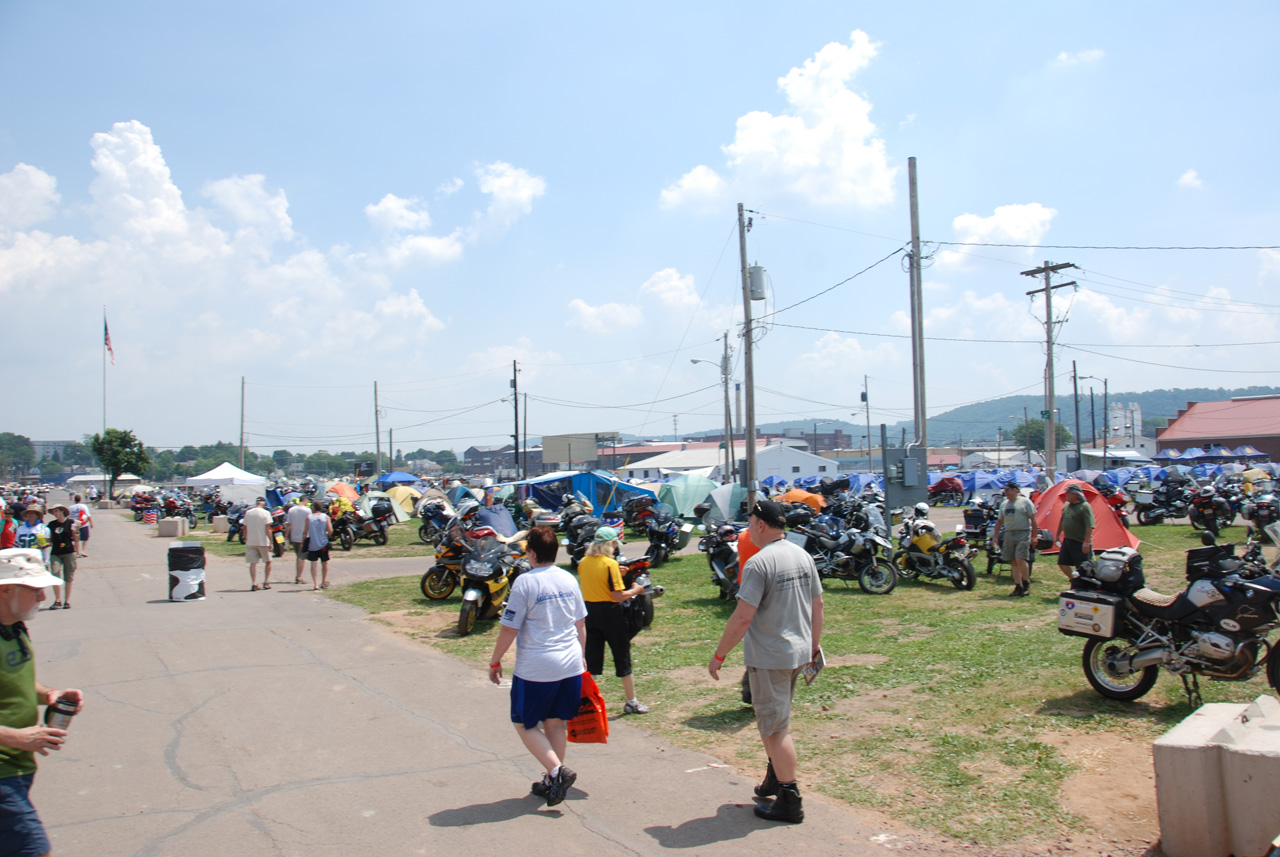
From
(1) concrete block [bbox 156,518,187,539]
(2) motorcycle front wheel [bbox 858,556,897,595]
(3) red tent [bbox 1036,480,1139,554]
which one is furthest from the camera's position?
(1) concrete block [bbox 156,518,187,539]

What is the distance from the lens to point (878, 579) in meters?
13.0

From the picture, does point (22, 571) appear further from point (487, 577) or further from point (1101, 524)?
point (1101, 524)

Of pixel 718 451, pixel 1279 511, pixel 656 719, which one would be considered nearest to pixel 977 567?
pixel 1279 511

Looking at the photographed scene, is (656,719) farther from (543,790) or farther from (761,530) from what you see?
(761,530)

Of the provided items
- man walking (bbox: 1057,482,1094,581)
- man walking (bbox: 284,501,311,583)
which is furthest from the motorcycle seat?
man walking (bbox: 284,501,311,583)

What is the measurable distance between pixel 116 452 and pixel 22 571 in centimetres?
8518

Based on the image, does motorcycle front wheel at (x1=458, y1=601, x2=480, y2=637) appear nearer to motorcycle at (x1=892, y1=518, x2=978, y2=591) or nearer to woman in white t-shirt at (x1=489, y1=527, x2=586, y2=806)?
woman in white t-shirt at (x1=489, y1=527, x2=586, y2=806)

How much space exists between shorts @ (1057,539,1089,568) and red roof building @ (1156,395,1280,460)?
61.9 metres

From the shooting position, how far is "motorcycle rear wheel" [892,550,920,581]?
13880mm

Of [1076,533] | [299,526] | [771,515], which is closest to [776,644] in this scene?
[771,515]

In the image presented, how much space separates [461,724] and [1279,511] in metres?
18.7

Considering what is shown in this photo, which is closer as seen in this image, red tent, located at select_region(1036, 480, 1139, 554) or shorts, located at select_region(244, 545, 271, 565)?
shorts, located at select_region(244, 545, 271, 565)

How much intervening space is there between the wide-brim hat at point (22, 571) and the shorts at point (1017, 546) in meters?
12.3

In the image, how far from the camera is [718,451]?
272 ft
